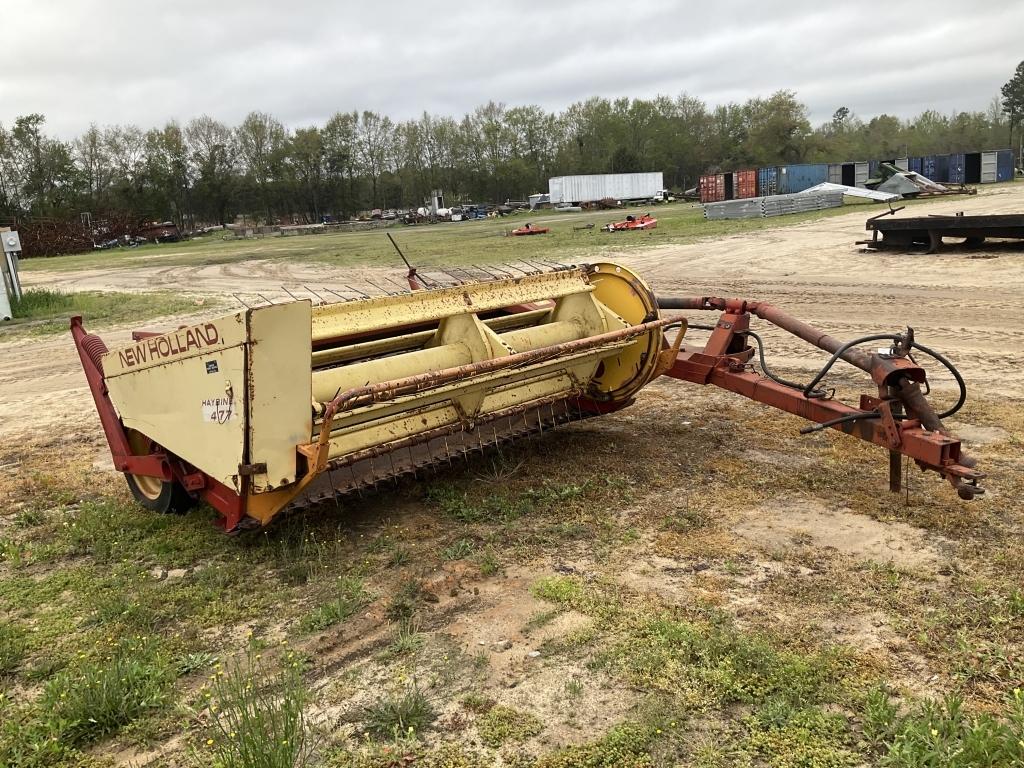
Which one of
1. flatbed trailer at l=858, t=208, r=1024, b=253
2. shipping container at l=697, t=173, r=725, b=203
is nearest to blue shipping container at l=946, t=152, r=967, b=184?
shipping container at l=697, t=173, r=725, b=203

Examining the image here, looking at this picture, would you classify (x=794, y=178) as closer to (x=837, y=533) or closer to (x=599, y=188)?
(x=599, y=188)

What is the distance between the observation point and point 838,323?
9820 millimetres

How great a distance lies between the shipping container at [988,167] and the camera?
41.1m

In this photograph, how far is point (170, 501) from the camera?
4.68 metres

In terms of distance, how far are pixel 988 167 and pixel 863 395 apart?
149 ft

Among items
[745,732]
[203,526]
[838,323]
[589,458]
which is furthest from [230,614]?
[838,323]

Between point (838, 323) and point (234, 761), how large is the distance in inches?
363

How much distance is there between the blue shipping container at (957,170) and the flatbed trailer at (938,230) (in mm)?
30972

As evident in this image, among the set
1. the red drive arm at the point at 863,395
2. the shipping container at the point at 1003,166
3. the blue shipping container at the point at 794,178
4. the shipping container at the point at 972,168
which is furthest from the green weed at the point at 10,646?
the shipping container at the point at 1003,166

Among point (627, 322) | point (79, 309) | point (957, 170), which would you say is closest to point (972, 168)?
point (957, 170)

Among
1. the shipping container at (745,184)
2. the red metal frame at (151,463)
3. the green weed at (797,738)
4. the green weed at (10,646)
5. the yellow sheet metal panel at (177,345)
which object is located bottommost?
the green weed at (10,646)

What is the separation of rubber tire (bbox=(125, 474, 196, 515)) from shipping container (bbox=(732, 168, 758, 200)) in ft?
141

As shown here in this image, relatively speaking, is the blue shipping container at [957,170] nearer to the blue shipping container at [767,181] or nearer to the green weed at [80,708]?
the blue shipping container at [767,181]

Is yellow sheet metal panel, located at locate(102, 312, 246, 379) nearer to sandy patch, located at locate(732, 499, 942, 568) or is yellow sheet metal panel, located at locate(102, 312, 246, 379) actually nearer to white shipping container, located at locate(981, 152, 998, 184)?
sandy patch, located at locate(732, 499, 942, 568)
